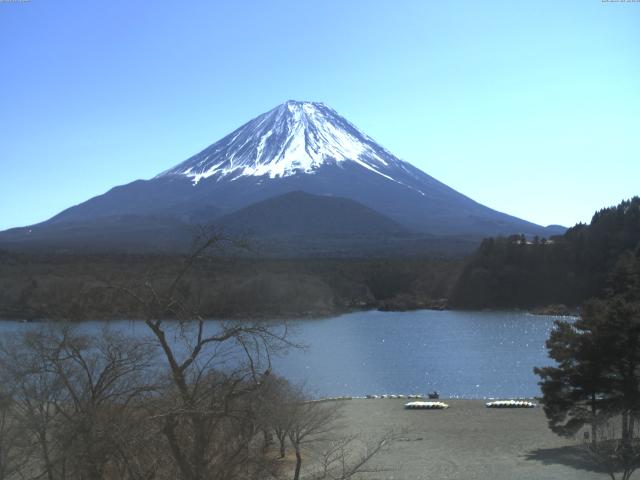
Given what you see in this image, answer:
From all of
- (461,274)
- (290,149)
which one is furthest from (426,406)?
(290,149)

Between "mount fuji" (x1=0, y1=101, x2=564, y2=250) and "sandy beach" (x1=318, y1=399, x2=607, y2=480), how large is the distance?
53352 millimetres

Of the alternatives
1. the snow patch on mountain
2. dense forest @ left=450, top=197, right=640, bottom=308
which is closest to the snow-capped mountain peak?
the snow patch on mountain

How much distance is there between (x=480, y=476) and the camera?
11828 mm

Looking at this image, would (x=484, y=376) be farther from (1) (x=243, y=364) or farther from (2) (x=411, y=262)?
(2) (x=411, y=262)

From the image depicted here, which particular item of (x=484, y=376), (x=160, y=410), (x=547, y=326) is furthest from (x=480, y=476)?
(x=547, y=326)

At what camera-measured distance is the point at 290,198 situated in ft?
301

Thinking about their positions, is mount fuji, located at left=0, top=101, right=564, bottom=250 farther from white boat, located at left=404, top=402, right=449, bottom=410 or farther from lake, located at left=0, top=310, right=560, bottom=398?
white boat, located at left=404, top=402, right=449, bottom=410

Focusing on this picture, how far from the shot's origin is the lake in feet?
76.3

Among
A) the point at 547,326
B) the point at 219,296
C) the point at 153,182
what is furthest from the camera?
the point at 153,182

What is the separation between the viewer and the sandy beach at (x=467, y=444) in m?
12.0

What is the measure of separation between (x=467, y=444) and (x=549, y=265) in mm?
41707

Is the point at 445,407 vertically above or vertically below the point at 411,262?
below

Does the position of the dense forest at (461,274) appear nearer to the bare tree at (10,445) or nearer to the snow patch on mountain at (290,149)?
the bare tree at (10,445)

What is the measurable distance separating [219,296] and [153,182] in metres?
94.9
